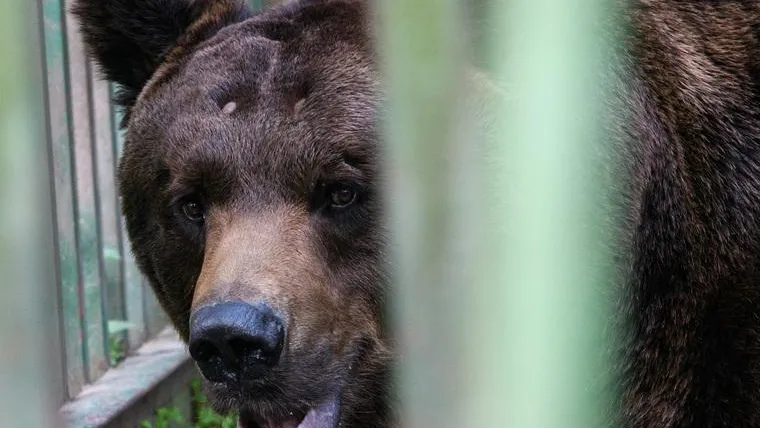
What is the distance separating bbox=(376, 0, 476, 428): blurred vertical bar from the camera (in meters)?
1.10

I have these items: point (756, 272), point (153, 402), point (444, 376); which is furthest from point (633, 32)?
point (153, 402)

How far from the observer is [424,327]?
1.16m

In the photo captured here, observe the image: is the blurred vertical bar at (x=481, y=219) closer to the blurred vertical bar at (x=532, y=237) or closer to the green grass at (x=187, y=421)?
the blurred vertical bar at (x=532, y=237)

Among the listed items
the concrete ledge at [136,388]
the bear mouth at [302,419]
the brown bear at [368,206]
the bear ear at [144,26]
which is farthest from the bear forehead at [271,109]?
the concrete ledge at [136,388]

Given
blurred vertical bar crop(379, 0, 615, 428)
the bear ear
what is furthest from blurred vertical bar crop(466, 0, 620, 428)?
the bear ear

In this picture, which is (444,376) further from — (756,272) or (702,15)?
(702,15)

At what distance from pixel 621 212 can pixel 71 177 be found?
2.53 metres

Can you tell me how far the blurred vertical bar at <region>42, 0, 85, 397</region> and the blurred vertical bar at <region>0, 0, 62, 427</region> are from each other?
2.83m

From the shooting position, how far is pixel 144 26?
3227 millimetres

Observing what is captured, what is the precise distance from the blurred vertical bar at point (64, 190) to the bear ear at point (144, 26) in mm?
788

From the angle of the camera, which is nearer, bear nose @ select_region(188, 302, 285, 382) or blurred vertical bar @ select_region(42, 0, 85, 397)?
bear nose @ select_region(188, 302, 285, 382)

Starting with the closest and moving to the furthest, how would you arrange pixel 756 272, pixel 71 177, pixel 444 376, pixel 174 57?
pixel 444 376 → pixel 756 272 → pixel 174 57 → pixel 71 177

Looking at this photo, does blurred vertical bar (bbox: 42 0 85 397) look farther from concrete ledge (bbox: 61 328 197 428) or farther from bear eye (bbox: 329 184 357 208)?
bear eye (bbox: 329 184 357 208)

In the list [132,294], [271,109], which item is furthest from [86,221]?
[271,109]
